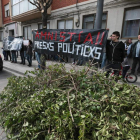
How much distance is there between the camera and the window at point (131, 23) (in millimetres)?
6950

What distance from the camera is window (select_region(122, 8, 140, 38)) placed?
22.8 feet

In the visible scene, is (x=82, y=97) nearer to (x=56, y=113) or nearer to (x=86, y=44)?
(x=56, y=113)

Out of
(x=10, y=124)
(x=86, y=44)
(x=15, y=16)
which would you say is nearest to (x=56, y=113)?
(x=10, y=124)

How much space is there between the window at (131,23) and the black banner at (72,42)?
163 inches

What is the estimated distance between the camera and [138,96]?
75.2 inches

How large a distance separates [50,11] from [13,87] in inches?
409

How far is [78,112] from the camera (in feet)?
5.54

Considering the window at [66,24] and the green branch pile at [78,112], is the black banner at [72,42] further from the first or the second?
the window at [66,24]

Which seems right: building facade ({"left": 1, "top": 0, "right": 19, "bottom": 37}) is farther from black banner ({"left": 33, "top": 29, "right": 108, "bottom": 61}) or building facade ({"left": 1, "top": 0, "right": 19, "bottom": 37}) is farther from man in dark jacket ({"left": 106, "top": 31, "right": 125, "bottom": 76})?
man in dark jacket ({"left": 106, "top": 31, "right": 125, "bottom": 76})


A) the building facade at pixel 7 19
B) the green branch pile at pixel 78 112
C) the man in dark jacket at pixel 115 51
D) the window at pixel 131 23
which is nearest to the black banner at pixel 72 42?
the man in dark jacket at pixel 115 51

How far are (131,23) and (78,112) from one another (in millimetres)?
7323

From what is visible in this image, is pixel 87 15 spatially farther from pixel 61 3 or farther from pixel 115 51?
pixel 115 51

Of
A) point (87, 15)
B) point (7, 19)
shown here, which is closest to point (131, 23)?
point (87, 15)

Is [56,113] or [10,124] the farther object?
[10,124]
